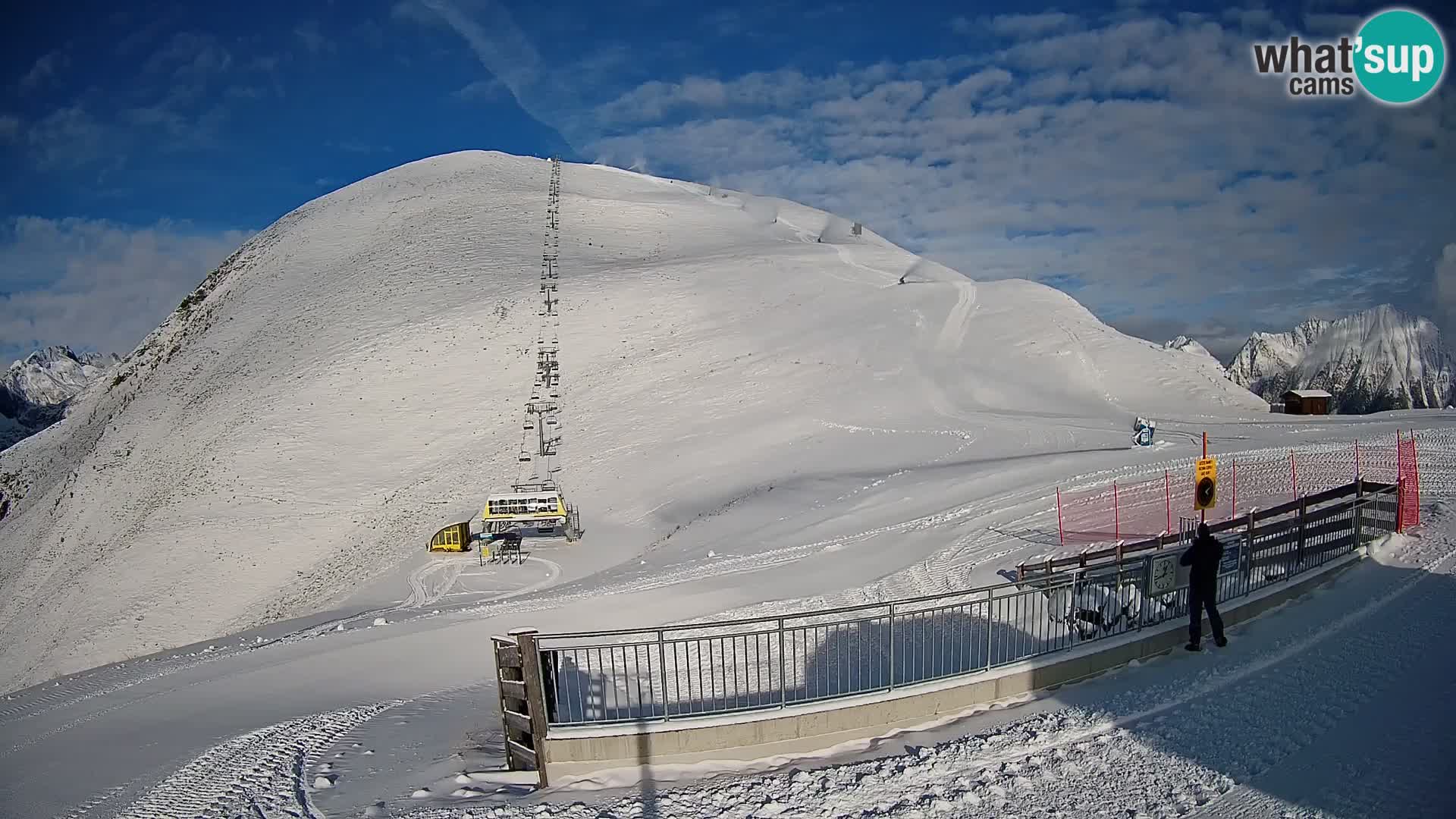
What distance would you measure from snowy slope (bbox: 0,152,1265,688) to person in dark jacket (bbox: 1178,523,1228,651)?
15.1 m

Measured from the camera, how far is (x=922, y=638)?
32.2 ft

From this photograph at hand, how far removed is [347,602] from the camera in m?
25.7

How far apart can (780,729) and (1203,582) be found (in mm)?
5550

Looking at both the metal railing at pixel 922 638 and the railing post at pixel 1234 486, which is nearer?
the metal railing at pixel 922 638

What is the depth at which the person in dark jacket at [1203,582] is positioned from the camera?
9852 millimetres

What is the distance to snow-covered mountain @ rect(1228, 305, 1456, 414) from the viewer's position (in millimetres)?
166625

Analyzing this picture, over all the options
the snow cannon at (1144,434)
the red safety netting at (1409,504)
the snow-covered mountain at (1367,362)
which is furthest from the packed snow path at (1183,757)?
the snow-covered mountain at (1367,362)

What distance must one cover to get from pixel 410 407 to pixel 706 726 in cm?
3674

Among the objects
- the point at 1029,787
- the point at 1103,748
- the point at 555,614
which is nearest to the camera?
the point at 1029,787

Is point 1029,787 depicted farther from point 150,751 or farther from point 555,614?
point 555,614

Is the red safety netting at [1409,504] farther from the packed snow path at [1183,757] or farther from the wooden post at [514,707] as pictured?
the wooden post at [514,707]

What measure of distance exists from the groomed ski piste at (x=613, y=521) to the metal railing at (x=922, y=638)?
1.98 ft

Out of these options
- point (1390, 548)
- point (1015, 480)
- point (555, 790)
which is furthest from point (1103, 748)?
point (1015, 480)

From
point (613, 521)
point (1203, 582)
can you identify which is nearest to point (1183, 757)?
point (1203, 582)
